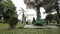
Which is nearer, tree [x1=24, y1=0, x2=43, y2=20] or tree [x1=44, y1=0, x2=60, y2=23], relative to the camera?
tree [x1=44, y1=0, x2=60, y2=23]

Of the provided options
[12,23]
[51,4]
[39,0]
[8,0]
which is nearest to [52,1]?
[51,4]

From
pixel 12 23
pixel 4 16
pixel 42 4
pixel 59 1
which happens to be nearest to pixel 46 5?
pixel 42 4

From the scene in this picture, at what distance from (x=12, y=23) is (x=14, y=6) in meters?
26.9

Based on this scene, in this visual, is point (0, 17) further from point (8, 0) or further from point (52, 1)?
point (52, 1)

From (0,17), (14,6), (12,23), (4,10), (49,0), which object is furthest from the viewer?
(14,6)

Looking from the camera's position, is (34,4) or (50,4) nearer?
(50,4)

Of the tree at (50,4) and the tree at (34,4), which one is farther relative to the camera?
the tree at (34,4)

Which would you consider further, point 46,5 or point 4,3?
point 4,3

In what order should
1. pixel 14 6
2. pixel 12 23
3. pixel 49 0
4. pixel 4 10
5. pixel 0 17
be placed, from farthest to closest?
1. pixel 14 6
2. pixel 0 17
3. pixel 4 10
4. pixel 49 0
5. pixel 12 23

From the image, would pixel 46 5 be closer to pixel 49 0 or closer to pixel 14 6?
pixel 49 0

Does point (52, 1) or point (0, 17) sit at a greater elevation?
point (52, 1)

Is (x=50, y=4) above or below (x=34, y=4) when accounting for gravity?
below

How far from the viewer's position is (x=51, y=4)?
28719 millimetres

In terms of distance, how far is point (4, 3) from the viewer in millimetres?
38344
